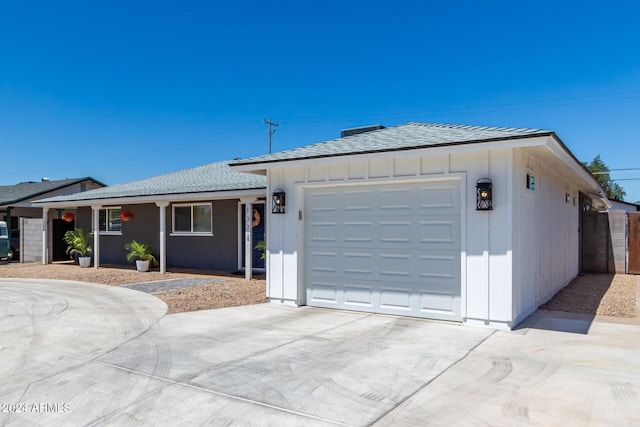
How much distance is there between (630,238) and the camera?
13070mm

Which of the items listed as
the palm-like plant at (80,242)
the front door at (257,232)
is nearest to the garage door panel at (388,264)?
the front door at (257,232)

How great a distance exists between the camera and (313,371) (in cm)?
438

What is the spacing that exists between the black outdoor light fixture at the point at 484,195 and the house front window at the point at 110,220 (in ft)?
47.5

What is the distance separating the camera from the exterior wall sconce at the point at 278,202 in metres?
8.14

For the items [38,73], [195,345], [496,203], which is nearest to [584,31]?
[496,203]

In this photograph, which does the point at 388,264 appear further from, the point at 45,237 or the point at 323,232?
the point at 45,237

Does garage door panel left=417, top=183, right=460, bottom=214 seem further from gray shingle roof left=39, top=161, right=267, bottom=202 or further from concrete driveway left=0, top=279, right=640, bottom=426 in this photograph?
gray shingle roof left=39, top=161, right=267, bottom=202

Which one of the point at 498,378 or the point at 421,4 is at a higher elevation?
the point at 421,4

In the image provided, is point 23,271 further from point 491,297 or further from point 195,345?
point 491,297

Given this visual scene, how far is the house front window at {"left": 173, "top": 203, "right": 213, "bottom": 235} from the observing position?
47.8 ft

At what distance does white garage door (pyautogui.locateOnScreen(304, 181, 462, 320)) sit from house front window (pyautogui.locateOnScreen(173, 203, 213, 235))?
7.31 metres

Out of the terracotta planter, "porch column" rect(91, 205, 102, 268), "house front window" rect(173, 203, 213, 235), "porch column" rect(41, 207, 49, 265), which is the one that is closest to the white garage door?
"house front window" rect(173, 203, 213, 235)

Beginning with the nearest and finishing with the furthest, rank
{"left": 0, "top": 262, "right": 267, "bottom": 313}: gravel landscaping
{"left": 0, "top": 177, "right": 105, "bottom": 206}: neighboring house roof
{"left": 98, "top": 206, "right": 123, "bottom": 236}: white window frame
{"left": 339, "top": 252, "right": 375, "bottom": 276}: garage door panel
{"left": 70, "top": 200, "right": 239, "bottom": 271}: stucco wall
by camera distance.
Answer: {"left": 339, "top": 252, "right": 375, "bottom": 276}: garage door panel < {"left": 0, "top": 262, "right": 267, "bottom": 313}: gravel landscaping < {"left": 70, "top": 200, "right": 239, "bottom": 271}: stucco wall < {"left": 98, "top": 206, "right": 123, "bottom": 236}: white window frame < {"left": 0, "top": 177, "right": 105, "bottom": 206}: neighboring house roof

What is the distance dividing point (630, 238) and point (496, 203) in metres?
9.78
